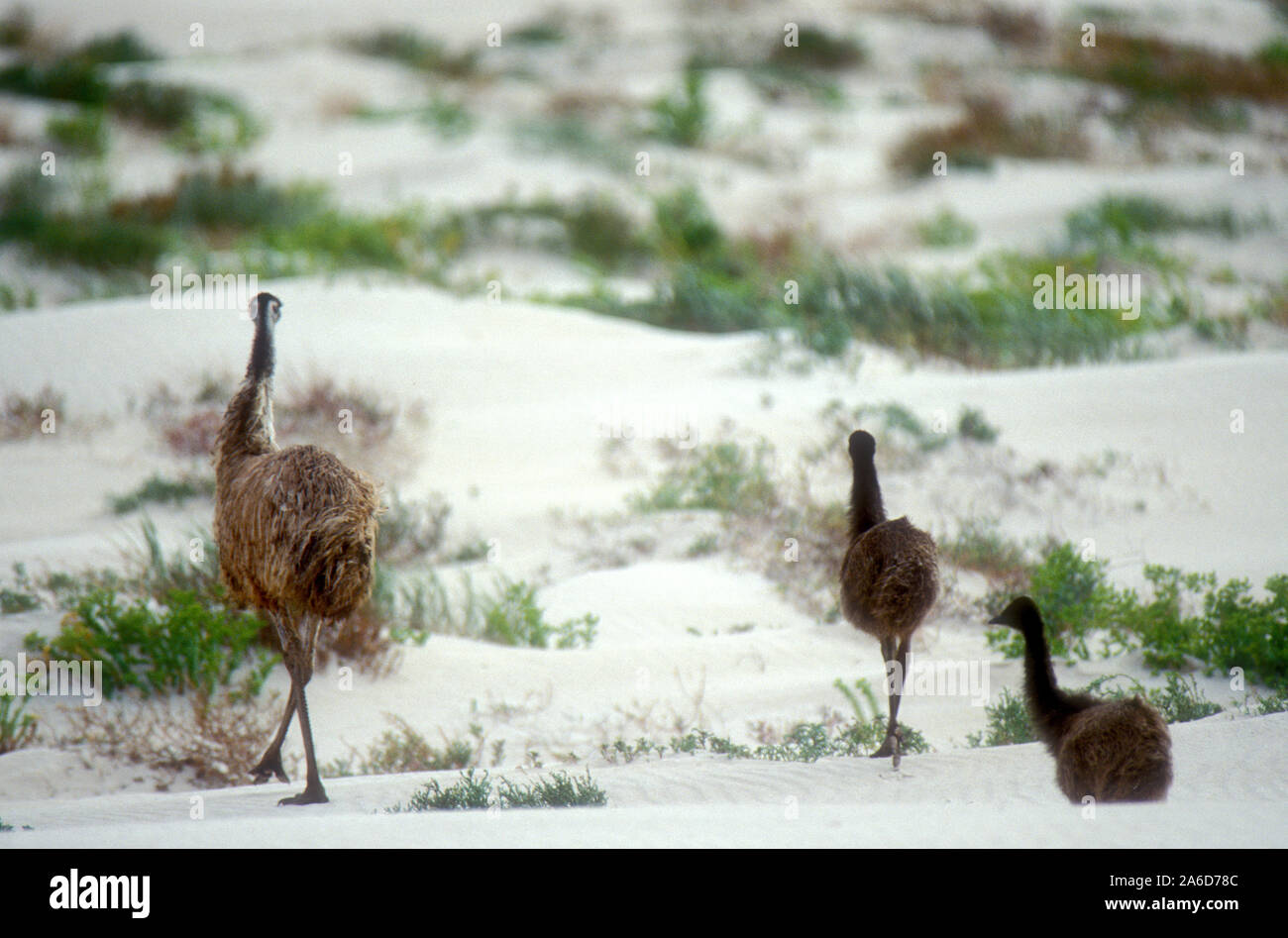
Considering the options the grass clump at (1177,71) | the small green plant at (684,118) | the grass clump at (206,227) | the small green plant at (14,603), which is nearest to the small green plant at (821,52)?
the grass clump at (1177,71)

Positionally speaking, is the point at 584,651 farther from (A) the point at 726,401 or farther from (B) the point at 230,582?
(A) the point at 726,401

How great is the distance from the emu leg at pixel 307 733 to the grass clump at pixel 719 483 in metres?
3.98

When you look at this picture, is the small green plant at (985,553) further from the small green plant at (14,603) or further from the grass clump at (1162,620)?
the small green plant at (14,603)

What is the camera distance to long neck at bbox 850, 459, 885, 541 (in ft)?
18.5

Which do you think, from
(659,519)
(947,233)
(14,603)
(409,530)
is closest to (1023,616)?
(659,519)

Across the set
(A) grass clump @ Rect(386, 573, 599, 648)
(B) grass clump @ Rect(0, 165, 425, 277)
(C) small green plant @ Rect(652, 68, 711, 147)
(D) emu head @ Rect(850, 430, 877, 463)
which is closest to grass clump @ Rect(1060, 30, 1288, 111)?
(C) small green plant @ Rect(652, 68, 711, 147)

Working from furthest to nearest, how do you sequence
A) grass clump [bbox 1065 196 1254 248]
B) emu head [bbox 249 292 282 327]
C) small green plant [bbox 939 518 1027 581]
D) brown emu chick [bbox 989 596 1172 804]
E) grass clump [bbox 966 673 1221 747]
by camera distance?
grass clump [bbox 1065 196 1254 248] → small green plant [bbox 939 518 1027 581] → grass clump [bbox 966 673 1221 747] → emu head [bbox 249 292 282 327] → brown emu chick [bbox 989 596 1172 804]

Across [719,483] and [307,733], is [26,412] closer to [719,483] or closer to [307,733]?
[719,483]

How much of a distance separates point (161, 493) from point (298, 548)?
176 inches

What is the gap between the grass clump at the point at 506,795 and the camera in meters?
4.67

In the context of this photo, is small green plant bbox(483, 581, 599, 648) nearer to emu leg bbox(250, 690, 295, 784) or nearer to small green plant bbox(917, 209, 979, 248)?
emu leg bbox(250, 690, 295, 784)

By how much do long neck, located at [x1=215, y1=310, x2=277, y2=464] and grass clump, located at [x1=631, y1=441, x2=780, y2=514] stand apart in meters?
3.61

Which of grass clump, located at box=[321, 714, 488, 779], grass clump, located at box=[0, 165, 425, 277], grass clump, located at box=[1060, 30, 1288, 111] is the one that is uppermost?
grass clump, located at box=[1060, 30, 1288, 111]

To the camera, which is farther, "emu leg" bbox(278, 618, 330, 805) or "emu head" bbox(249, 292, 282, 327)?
"emu head" bbox(249, 292, 282, 327)
